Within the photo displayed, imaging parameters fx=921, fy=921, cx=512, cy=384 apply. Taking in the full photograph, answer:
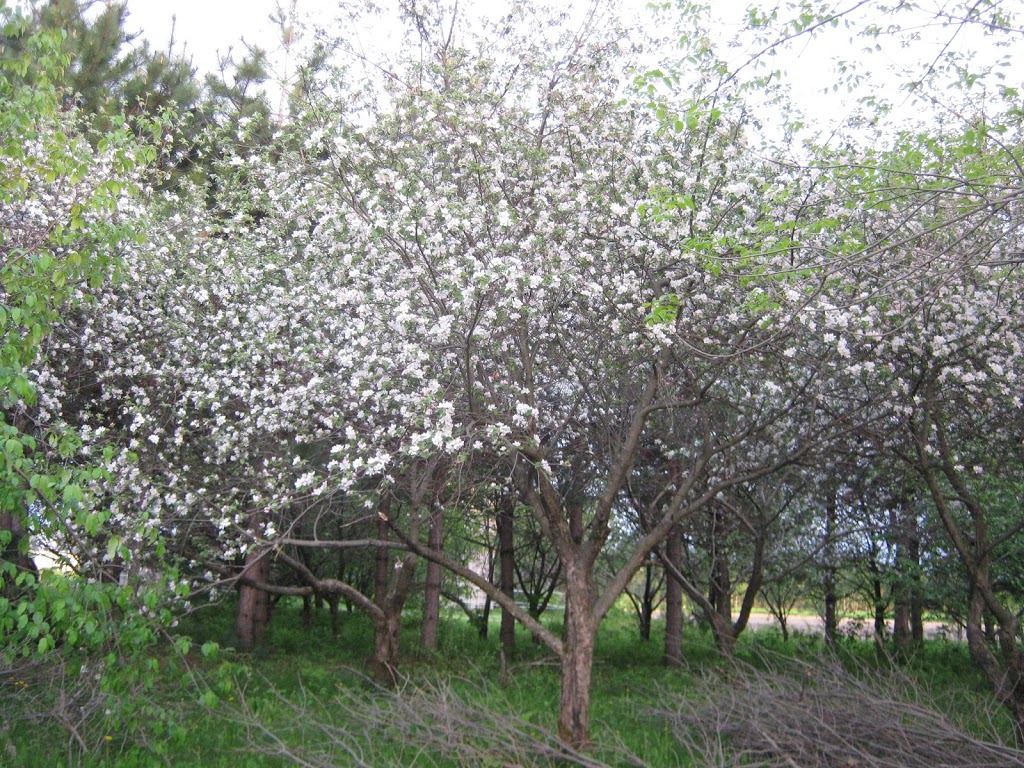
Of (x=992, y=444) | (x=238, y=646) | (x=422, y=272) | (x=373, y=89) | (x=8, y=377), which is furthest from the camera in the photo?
(x=238, y=646)

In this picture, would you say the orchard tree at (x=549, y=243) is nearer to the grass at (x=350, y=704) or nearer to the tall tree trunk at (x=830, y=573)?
the grass at (x=350, y=704)

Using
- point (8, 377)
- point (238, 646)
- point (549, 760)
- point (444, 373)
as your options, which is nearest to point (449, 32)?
point (444, 373)

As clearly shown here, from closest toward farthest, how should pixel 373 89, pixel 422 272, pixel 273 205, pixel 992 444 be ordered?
pixel 422 272, pixel 373 89, pixel 273 205, pixel 992 444

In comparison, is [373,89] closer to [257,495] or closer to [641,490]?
[257,495]

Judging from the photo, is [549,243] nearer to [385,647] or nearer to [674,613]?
[385,647]

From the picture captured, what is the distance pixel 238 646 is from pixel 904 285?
1012 centimetres

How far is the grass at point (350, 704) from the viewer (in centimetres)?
736

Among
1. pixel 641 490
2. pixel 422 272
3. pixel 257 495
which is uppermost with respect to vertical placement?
pixel 422 272

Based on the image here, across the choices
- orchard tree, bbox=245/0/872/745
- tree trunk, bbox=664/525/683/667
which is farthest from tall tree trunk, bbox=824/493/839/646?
orchard tree, bbox=245/0/872/745

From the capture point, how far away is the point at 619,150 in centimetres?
847

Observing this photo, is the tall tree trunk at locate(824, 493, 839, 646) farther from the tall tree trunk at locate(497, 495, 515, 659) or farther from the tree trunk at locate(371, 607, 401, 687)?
the tree trunk at locate(371, 607, 401, 687)

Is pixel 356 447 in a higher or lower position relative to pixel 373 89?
lower

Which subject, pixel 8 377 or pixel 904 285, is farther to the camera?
pixel 904 285

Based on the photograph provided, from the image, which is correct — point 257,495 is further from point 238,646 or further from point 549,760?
point 238,646
